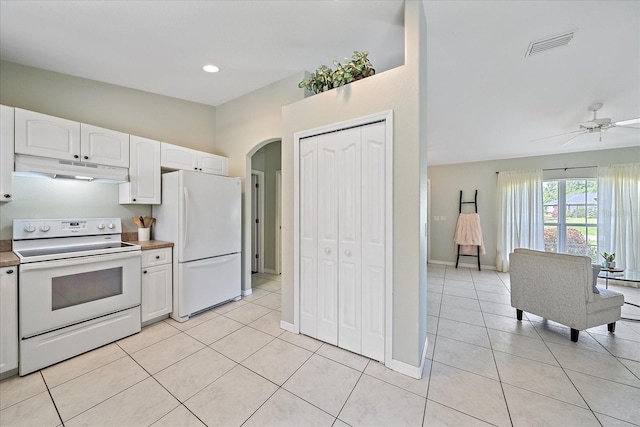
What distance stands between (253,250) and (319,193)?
10.2ft

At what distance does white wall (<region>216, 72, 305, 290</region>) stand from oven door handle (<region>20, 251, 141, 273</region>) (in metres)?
1.42

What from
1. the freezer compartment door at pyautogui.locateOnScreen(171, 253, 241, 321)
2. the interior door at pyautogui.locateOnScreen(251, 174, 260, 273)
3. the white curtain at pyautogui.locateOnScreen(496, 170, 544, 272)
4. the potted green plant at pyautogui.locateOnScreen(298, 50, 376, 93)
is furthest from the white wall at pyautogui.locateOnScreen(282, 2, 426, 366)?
the white curtain at pyautogui.locateOnScreen(496, 170, 544, 272)

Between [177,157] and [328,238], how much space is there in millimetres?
2303

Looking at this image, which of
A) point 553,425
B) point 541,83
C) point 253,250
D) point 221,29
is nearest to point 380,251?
point 553,425

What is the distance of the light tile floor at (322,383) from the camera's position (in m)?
1.49

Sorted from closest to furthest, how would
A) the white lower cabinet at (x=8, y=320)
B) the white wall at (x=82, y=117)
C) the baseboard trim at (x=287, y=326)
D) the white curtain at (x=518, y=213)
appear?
the white lower cabinet at (x=8, y=320)
the white wall at (x=82, y=117)
the baseboard trim at (x=287, y=326)
the white curtain at (x=518, y=213)

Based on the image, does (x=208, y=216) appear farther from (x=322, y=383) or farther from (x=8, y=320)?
(x=322, y=383)

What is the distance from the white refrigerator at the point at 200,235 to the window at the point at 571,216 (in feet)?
20.7

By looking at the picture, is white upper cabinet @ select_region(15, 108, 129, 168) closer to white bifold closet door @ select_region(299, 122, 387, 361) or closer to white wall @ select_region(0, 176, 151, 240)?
white wall @ select_region(0, 176, 151, 240)

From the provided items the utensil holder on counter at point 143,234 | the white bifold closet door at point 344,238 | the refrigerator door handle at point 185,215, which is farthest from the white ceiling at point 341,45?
the utensil holder on counter at point 143,234

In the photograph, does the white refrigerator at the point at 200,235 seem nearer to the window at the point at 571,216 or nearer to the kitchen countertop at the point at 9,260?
the kitchen countertop at the point at 9,260

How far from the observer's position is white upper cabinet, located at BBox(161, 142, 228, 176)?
3008mm

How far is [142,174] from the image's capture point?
9.19ft

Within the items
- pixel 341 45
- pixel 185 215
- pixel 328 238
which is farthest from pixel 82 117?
pixel 328 238
